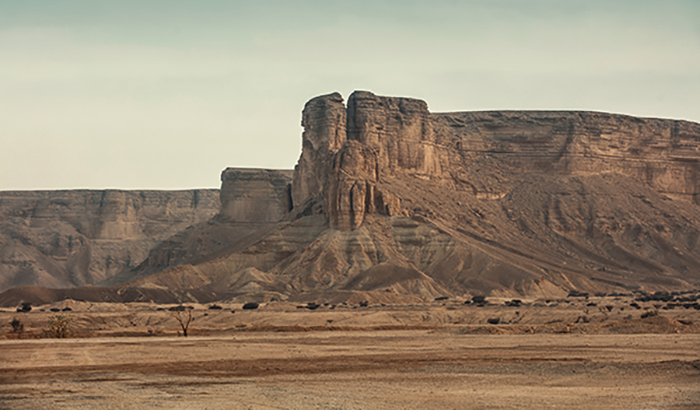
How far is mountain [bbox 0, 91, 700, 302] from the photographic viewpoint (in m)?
92.4

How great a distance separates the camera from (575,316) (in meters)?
53.2

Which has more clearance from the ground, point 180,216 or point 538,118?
point 538,118

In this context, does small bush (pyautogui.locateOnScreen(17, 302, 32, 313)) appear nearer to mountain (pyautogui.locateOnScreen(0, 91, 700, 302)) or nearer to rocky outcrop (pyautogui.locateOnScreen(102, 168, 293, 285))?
mountain (pyautogui.locateOnScreen(0, 91, 700, 302))

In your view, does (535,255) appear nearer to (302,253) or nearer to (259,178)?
(302,253)

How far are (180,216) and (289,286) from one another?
325ft

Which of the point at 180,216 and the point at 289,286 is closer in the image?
the point at 289,286

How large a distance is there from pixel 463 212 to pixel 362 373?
291 feet

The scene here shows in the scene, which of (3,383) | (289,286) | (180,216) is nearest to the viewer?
(3,383)

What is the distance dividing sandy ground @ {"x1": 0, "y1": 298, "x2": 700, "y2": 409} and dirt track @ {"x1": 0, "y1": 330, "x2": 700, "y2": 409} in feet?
0.16

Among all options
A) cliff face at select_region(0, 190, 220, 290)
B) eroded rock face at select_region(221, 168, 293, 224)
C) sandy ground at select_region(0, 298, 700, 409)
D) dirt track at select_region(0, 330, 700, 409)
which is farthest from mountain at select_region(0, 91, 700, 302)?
dirt track at select_region(0, 330, 700, 409)

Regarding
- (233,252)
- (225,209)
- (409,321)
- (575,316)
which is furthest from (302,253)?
(225,209)

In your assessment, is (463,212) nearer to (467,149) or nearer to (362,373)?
(467,149)

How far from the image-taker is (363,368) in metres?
28.8

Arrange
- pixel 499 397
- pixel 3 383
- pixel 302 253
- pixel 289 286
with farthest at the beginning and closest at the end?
pixel 302 253, pixel 289 286, pixel 3 383, pixel 499 397
